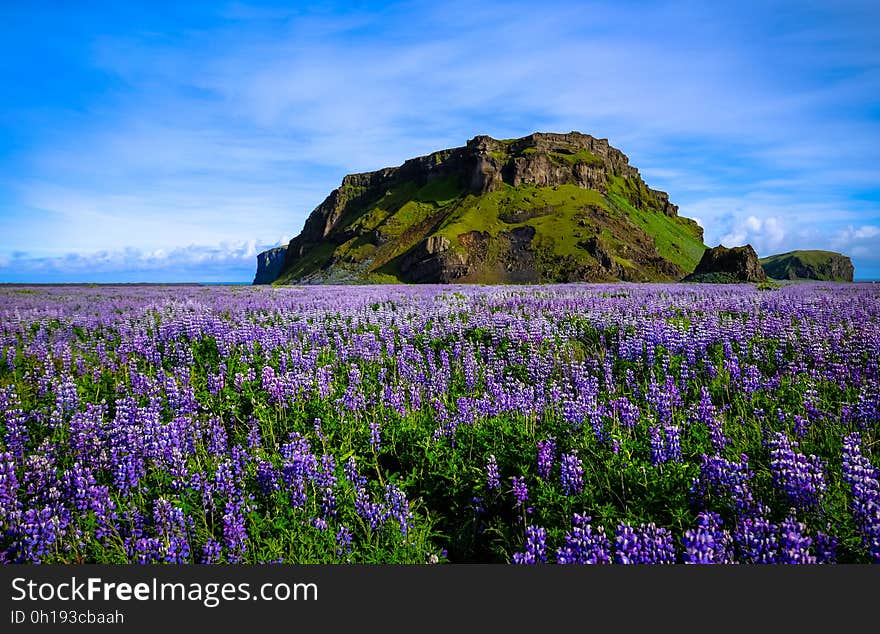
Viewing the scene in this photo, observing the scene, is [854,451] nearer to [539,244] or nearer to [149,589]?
[149,589]

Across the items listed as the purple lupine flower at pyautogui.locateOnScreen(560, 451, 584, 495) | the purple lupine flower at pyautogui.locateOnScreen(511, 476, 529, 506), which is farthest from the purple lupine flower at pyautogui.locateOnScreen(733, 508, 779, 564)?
the purple lupine flower at pyautogui.locateOnScreen(511, 476, 529, 506)

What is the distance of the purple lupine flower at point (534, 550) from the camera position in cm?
291

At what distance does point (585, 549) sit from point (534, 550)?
1.01ft

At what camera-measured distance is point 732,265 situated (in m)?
47.5

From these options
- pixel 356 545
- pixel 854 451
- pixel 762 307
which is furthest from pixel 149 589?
pixel 762 307

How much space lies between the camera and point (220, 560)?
3289 mm

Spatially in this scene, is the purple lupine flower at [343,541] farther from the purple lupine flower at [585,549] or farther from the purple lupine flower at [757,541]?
the purple lupine flower at [757,541]

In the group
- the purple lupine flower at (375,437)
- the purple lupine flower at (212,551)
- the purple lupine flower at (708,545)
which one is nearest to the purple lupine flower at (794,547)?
the purple lupine flower at (708,545)

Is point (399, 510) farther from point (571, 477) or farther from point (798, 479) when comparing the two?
point (798, 479)

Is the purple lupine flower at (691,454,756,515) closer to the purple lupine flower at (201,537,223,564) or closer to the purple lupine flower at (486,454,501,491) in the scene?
the purple lupine flower at (486,454,501,491)

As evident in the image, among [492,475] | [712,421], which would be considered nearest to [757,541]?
[712,421]

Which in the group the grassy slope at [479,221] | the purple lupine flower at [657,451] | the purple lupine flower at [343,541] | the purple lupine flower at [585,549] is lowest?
the purple lupine flower at [343,541]

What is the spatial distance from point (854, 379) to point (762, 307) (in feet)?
22.3

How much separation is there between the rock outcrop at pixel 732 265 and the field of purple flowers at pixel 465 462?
3940cm
